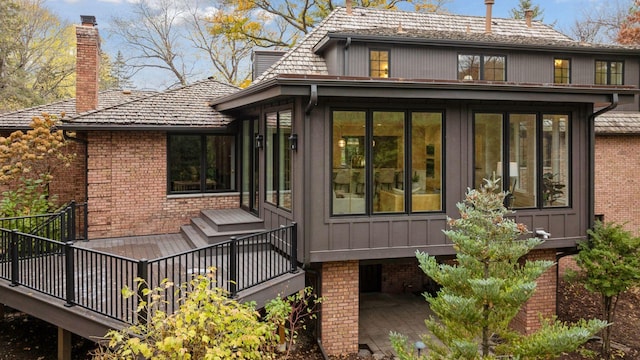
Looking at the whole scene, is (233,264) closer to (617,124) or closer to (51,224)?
(51,224)

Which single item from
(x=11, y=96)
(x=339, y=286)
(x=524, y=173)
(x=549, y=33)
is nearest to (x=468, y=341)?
(x=339, y=286)

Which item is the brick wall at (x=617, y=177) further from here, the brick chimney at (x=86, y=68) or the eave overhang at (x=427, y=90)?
the brick chimney at (x=86, y=68)

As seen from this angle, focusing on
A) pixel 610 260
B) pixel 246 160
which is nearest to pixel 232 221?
pixel 246 160

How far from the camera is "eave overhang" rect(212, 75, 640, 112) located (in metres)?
7.18

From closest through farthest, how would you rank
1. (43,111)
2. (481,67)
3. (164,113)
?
(164,113)
(43,111)
(481,67)

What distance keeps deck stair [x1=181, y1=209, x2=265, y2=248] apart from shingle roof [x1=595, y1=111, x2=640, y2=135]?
10362 mm

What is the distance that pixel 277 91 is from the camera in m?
7.23

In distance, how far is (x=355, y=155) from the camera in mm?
8008

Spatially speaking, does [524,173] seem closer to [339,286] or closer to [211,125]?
[339,286]

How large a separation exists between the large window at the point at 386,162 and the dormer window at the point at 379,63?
12.8 feet

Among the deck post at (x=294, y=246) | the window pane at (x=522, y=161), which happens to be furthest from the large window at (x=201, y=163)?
the window pane at (x=522, y=161)

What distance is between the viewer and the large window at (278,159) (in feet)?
27.8

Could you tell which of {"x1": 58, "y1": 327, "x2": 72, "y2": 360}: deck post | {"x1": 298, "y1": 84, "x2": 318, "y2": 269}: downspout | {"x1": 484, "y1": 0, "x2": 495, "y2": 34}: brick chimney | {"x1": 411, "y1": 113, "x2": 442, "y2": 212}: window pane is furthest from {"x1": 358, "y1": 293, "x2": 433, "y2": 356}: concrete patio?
{"x1": 484, "y1": 0, "x2": 495, "y2": 34}: brick chimney

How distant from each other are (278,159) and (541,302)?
6.31 m
